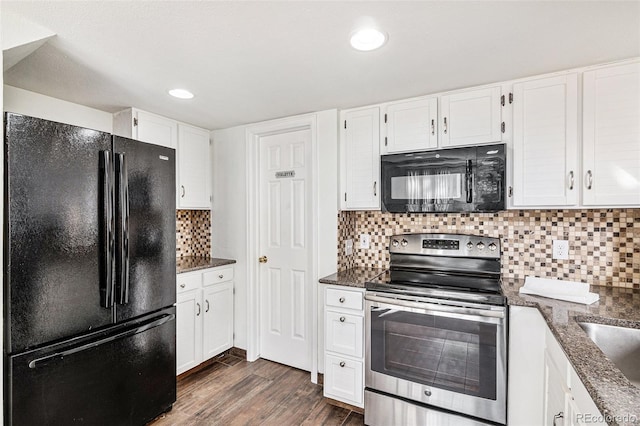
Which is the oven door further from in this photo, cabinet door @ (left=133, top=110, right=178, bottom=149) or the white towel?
cabinet door @ (left=133, top=110, right=178, bottom=149)

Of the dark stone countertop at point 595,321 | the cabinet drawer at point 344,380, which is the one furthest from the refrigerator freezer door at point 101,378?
the dark stone countertop at point 595,321

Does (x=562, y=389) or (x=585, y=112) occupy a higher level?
(x=585, y=112)

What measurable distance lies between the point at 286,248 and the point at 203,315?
0.93 metres

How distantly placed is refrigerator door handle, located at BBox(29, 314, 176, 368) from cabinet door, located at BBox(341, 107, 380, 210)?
5.09 feet

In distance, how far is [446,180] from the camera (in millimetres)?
2166

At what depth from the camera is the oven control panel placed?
2.30 meters

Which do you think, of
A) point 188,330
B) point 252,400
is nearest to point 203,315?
point 188,330

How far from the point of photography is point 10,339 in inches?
57.9

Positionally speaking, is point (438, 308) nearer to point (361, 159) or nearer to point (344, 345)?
point (344, 345)

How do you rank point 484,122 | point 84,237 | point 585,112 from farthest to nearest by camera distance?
1. point 484,122
2. point 585,112
3. point 84,237

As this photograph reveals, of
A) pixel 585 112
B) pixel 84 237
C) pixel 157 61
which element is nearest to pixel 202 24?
pixel 157 61

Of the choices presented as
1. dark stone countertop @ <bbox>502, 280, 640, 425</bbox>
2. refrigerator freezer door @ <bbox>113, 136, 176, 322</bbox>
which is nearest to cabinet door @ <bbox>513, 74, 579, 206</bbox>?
dark stone countertop @ <bbox>502, 280, 640, 425</bbox>

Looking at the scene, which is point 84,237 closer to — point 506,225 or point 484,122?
point 484,122

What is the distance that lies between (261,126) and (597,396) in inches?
111
